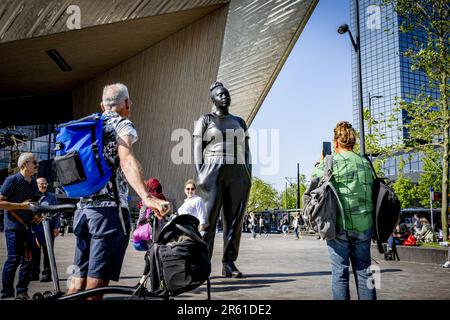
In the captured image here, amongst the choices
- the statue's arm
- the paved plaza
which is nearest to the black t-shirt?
the paved plaza

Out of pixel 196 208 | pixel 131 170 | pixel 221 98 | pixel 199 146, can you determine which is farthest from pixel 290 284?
pixel 131 170

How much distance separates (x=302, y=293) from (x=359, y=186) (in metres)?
1.49

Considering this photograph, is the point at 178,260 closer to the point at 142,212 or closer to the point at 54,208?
the point at 54,208

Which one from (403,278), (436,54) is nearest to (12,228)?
(403,278)

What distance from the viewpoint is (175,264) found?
2.11 m

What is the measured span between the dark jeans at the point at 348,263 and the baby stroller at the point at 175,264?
157 cm

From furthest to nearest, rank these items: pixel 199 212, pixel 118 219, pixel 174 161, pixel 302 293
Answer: pixel 174 161, pixel 199 212, pixel 302 293, pixel 118 219

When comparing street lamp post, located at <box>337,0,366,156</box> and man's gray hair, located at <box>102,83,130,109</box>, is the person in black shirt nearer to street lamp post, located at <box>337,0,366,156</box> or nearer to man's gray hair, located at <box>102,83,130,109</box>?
man's gray hair, located at <box>102,83,130,109</box>

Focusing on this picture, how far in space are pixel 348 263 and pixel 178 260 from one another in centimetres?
181

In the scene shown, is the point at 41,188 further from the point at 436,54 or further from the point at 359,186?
the point at 436,54

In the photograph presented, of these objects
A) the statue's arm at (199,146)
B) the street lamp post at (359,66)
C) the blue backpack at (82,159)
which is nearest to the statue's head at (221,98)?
the statue's arm at (199,146)

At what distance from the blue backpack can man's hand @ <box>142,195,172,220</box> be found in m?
0.40

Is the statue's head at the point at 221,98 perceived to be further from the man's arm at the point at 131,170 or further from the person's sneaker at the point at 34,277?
the person's sneaker at the point at 34,277
